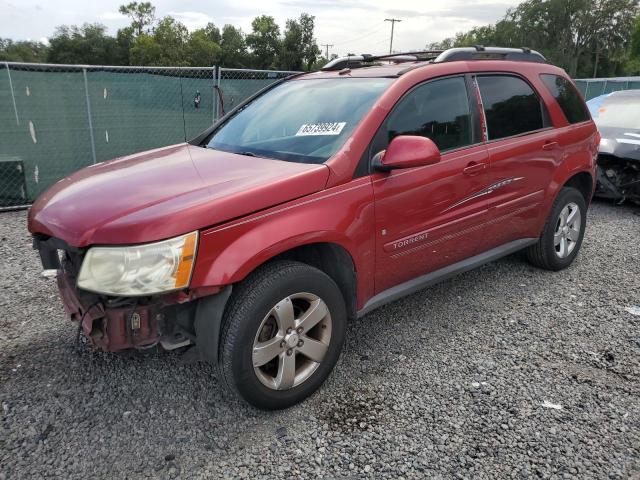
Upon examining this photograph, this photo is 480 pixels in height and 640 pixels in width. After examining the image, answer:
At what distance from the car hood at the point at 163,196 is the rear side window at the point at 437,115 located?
0.74 meters

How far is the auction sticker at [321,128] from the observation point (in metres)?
2.90

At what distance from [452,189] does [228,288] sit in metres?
1.69

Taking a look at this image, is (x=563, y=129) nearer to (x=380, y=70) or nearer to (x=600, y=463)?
(x=380, y=70)

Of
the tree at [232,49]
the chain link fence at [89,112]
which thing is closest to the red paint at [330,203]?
the chain link fence at [89,112]

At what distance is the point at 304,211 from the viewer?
249cm

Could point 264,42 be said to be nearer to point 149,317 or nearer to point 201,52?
point 201,52

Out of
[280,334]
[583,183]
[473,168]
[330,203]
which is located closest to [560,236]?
[583,183]

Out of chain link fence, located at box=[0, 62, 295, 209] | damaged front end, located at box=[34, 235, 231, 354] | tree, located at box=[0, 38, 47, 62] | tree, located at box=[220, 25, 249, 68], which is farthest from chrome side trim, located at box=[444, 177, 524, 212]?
tree, located at box=[0, 38, 47, 62]

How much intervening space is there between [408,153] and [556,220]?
2.25 metres

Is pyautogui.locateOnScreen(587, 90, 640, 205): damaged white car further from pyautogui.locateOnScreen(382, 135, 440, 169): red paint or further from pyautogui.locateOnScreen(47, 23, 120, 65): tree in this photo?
pyautogui.locateOnScreen(47, 23, 120, 65): tree

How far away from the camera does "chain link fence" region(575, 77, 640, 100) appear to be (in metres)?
13.6

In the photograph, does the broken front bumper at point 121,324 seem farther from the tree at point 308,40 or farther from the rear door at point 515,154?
the tree at point 308,40

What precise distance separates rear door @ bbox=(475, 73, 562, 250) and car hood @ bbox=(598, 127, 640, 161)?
3.37 metres

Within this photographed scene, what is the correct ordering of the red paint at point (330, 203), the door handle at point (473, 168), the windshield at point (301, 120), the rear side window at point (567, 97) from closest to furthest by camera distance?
the red paint at point (330, 203)
the windshield at point (301, 120)
the door handle at point (473, 168)
the rear side window at point (567, 97)
